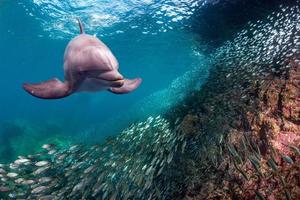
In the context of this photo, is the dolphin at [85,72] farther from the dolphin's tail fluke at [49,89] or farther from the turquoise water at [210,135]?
the turquoise water at [210,135]

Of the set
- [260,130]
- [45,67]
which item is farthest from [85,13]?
[45,67]

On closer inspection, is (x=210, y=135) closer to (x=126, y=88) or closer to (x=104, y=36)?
(x=126, y=88)

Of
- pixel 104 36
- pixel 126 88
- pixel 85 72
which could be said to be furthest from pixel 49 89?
pixel 104 36

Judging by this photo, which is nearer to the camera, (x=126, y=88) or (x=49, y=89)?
(x=49, y=89)

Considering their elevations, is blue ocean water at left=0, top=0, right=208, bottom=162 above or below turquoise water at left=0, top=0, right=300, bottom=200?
above

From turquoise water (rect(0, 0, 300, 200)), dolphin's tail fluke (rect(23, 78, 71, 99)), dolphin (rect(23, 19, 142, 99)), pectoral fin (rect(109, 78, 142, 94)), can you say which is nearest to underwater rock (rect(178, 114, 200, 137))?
turquoise water (rect(0, 0, 300, 200))

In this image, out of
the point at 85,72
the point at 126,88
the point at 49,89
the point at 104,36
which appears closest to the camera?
the point at 85,72

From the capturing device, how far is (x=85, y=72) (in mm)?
3596

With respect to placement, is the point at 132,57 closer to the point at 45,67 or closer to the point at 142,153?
the point at 45,67

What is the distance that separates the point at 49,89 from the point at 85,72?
0.73 m

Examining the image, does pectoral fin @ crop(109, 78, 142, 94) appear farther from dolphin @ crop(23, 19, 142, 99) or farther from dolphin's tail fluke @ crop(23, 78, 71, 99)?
dolphin's tail fluke @ crop(23, 78, 71, 99)

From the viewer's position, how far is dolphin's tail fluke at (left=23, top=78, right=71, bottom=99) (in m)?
3.85

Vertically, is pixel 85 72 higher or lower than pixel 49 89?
lower

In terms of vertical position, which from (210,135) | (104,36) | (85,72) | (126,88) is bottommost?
(210,135)
